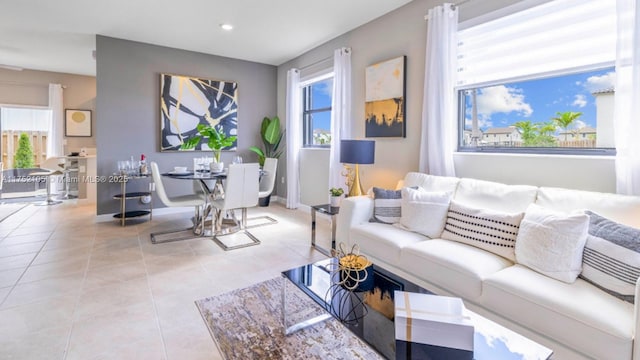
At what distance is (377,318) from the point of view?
1.56m

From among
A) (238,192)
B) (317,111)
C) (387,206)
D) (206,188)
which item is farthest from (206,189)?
(387,206)

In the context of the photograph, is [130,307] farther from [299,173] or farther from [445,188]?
[299,173]

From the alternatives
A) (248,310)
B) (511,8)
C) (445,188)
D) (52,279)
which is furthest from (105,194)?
(511,8)

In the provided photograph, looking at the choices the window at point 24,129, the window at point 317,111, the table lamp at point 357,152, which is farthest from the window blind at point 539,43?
the window at point 24,129

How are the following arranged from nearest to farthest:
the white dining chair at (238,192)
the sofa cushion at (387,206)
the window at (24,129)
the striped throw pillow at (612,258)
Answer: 1. the striped throw pillow at (612,258)
2. the sofa cushion at (387,206)
3. the white dining chair at (238,192)
4. the window at (24,129)

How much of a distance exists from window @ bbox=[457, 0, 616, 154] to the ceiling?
3.83 feet

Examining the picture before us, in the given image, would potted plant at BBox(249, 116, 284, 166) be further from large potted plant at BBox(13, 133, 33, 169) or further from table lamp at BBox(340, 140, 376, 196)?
large potted plant at BBox(13, 133, 33, 169)

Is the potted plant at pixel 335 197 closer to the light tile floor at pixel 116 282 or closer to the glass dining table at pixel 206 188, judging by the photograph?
the light tile floor at pixel 116 282

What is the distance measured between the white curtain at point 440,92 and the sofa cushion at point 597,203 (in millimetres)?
953

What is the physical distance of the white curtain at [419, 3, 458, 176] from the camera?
2988mm

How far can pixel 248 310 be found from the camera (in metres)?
2.26

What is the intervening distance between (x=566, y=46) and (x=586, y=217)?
139 centimetres

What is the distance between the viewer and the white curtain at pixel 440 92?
2.99 m

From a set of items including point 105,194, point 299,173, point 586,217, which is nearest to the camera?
point 586,217
